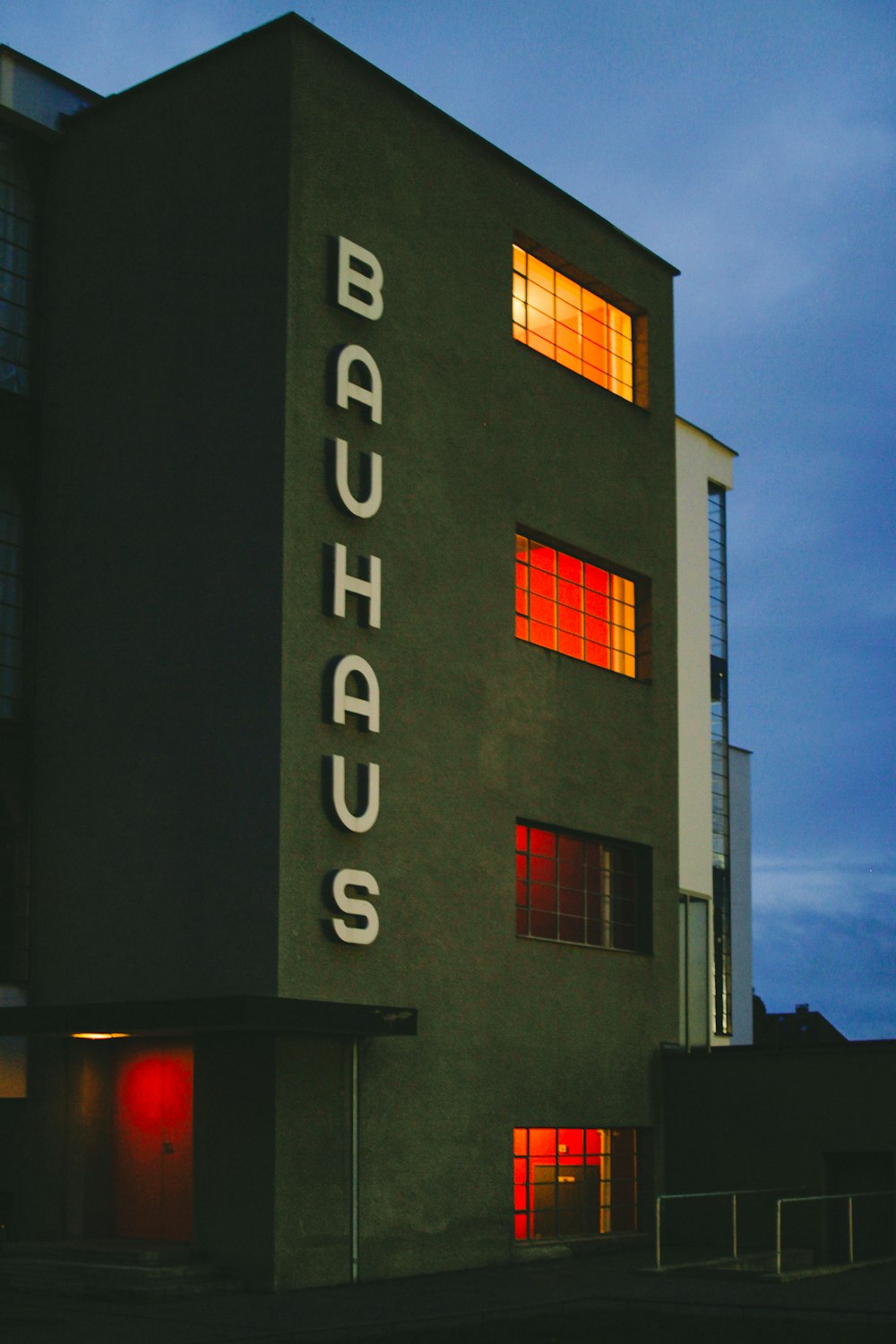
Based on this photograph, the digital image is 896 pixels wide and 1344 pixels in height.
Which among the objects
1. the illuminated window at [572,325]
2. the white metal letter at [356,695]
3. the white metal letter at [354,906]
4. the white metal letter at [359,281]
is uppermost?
the illuminated window at [572,325]

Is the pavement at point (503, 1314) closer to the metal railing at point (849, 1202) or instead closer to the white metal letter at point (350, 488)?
the metal railing at point (849, 1202)

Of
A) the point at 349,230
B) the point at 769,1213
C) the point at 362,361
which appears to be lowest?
the point at 769,1213

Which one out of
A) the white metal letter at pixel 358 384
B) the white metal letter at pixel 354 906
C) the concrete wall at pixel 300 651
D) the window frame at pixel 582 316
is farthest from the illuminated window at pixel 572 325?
the white metal letter at pixel 354 906

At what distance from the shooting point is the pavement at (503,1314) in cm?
1491

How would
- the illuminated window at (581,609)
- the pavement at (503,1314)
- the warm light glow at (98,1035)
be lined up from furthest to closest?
the illuminated window at (581,609), the warm light glow at (98,1035), the pavement at (503,1314)

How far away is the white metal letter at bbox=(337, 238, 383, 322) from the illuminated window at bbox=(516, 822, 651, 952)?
7.09 metres

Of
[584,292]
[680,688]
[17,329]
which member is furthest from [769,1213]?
[17,329]

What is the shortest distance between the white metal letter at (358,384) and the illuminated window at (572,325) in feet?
12.5

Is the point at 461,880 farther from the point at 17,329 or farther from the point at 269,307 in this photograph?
the point at 17,329

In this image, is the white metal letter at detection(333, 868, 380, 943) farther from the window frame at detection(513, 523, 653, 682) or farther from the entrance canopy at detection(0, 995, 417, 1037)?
the window frame at detection(513, 523, 653, 682)

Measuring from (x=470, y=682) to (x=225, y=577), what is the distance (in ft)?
12.6

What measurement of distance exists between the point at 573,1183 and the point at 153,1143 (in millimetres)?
6037

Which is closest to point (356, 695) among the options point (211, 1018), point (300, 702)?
point (300, 702)

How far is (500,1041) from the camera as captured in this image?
70.5 ft
